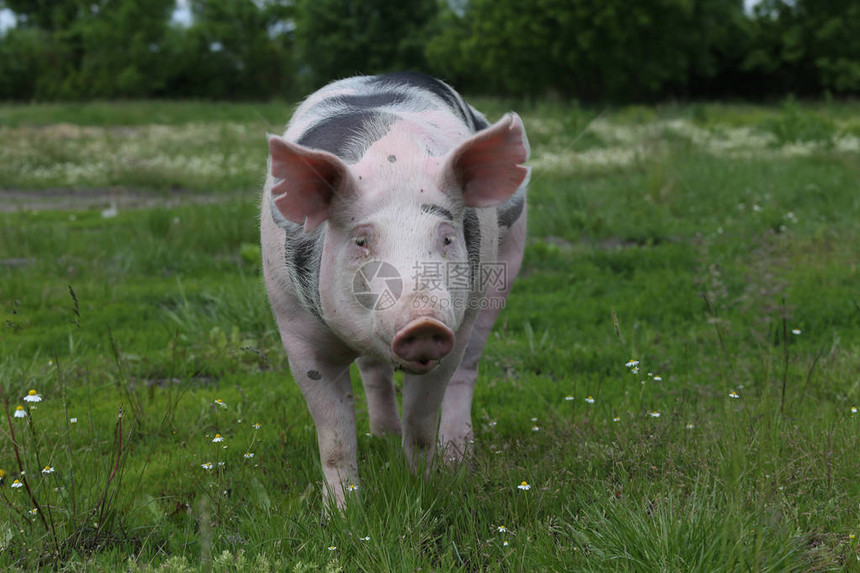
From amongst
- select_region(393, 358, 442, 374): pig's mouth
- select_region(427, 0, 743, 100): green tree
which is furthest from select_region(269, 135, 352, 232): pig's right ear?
select_region(427, 0, 743, 100): green tree

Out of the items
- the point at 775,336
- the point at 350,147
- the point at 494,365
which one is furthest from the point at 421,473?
the point at 775,336

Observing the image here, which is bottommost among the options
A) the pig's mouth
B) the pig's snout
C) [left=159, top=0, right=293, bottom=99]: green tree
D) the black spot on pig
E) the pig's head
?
[left=159, top=0, right=293, bottom=99]: green tree

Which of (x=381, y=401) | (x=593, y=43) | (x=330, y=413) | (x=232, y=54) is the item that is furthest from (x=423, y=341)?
(x=232, y=54)

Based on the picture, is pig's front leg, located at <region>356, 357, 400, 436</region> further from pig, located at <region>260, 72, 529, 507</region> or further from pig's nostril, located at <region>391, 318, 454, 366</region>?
pig's nostril, located at <region>391, 318, 454, 366</region>

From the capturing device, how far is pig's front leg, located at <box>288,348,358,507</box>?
3.20 metres

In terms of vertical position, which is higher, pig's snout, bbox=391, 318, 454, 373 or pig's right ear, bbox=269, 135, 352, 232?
pig's right ear, bbox=269, 135, 352, 232

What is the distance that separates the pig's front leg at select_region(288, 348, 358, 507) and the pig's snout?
34.5 inches

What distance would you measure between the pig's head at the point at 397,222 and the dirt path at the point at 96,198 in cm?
773

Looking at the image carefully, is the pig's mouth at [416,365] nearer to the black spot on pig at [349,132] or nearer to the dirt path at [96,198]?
the black spot on pig at [349,132]

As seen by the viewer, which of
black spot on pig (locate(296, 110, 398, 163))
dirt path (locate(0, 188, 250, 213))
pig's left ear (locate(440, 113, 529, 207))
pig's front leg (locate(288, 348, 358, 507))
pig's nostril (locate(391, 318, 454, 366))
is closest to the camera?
pig's nostril (locate(391, 318, 454, 366))

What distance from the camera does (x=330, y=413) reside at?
3234mm

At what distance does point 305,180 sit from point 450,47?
133 feet

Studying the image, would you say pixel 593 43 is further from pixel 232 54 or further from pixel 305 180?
pixel 305 180

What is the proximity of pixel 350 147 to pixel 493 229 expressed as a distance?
0.75 m
